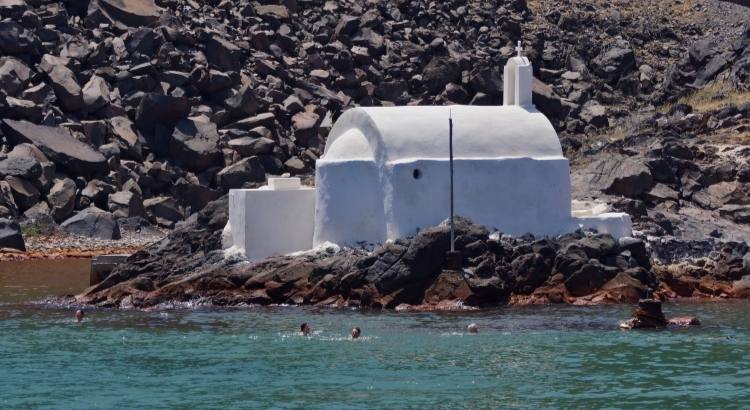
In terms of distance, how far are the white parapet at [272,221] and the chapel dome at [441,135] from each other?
54.6 inches

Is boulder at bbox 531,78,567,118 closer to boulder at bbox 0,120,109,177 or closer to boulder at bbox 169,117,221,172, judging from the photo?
boulder at bbox 169,117,221,172

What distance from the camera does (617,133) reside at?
58.9 m

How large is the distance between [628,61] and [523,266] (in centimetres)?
3274

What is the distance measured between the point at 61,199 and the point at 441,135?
64.9ft

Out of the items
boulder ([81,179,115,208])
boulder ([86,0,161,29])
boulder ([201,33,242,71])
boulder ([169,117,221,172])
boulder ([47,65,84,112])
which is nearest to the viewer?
boulder ([81,179,115,208])

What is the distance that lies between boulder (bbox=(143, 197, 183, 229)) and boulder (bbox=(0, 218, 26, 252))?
18.6 ft

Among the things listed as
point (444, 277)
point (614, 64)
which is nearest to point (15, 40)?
point (614, 64)

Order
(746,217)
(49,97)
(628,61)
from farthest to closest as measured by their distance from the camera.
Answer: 1. (628,61)
2. (49,97)
3. (746,217)

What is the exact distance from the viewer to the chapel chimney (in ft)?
132

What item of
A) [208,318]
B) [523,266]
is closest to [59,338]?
[208,318]

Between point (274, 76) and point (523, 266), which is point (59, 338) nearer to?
point (523, 266)

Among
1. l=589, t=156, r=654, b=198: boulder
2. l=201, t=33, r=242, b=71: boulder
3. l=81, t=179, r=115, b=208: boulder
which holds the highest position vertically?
l=201, t=33, r=242, b=71: boulder

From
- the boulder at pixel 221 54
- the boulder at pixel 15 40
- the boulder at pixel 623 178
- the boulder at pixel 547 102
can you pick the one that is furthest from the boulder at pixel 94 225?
the boulder at pixel 547 102

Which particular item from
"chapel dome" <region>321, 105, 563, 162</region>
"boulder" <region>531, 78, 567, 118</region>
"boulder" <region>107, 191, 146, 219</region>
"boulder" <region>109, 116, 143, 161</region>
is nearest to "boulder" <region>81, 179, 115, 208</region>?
"boulder" <region>107, 191, 146, 219</region>
